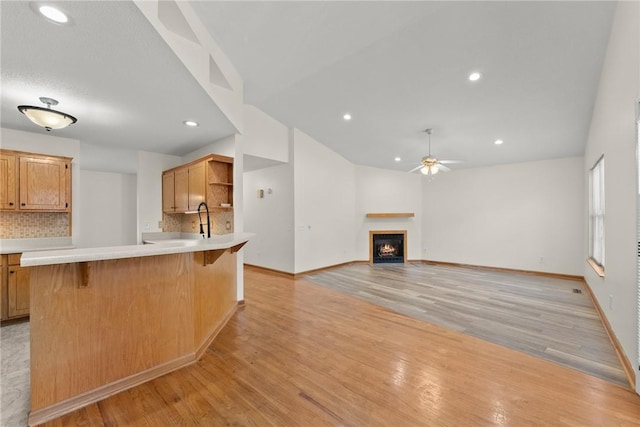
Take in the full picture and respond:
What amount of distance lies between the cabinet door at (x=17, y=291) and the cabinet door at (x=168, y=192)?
195 cm

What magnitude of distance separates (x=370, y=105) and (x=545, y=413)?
430cm

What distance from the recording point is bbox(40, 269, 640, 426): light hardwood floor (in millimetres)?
1705

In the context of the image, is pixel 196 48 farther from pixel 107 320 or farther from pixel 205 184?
pixel 107 320

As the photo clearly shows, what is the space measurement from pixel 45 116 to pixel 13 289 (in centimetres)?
239

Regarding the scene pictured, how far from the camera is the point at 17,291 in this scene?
327 cm

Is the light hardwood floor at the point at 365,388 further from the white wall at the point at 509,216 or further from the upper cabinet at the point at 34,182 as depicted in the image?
the white wall at the point at 509,216

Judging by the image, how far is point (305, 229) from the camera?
5996 mm

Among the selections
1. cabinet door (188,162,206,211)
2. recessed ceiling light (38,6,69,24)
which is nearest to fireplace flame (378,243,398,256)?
cabinet door (188,162,206,211)

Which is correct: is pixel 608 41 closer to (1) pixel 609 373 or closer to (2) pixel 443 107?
(2) pixel 443 107

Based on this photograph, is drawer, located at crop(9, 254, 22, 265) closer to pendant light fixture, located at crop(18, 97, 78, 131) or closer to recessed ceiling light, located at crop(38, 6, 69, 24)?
pendant light fixture, located at crop(18, 97, 78, 131)

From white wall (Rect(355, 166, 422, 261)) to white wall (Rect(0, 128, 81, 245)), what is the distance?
604cm

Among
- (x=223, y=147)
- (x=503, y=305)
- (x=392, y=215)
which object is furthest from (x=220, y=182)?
(x=392, y=215)

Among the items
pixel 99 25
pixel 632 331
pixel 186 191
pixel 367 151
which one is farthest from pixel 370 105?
pixel 632 331

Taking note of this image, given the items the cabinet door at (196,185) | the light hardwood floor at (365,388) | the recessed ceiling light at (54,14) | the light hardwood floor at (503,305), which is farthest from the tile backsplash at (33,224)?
the light hardwood floor at (503,305)
